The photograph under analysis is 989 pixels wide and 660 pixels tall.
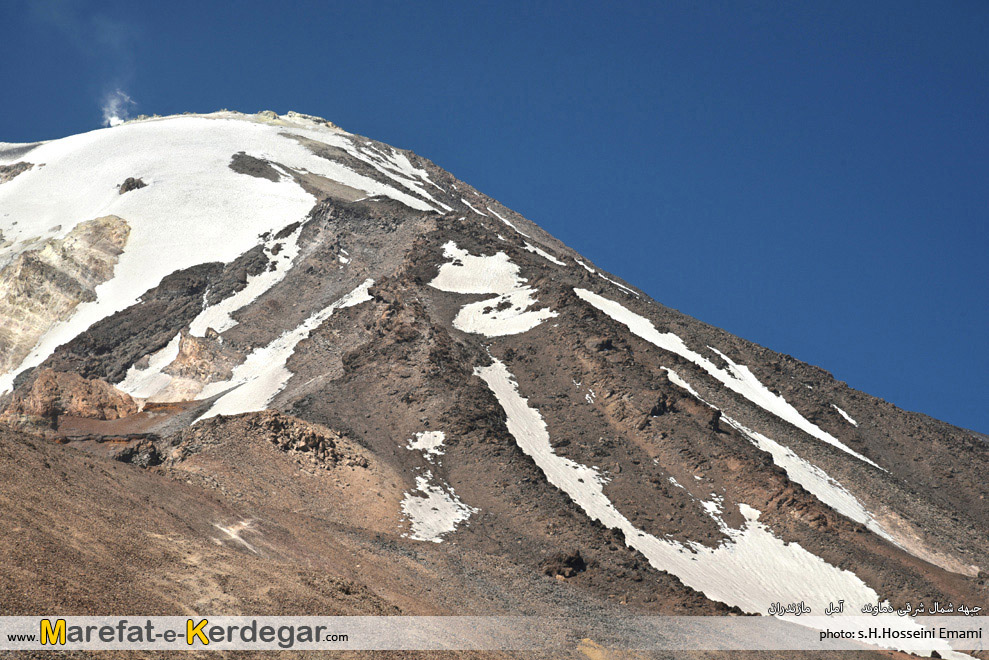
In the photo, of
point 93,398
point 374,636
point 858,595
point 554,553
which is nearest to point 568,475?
point 554,553

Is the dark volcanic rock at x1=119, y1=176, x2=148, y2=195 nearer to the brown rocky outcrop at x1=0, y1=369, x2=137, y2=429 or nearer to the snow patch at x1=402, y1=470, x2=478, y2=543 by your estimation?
the brown rocky outcrop at x1=0, y1=369, x2=137, y2=429

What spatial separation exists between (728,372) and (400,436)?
25012mm

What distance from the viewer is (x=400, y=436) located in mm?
34344

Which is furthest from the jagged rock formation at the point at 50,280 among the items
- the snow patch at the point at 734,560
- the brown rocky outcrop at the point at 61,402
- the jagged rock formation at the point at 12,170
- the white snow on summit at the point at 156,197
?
the snow patch at the point at 734,560

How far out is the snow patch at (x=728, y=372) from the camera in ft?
158

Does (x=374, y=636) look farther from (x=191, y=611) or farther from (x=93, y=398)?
(x=93, y=398)

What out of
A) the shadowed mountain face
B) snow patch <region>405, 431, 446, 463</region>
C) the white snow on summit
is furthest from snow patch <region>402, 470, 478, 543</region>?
the white snow on summit

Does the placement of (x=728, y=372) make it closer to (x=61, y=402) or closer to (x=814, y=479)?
(x=814, y=479)

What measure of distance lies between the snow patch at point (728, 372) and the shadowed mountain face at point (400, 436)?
251 millimetres

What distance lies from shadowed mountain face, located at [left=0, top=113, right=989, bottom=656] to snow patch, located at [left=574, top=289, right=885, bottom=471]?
25cm

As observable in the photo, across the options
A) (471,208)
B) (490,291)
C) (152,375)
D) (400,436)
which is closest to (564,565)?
(400,436)

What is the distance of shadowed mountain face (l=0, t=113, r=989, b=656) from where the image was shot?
20.4 metres

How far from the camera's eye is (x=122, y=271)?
6019 cm

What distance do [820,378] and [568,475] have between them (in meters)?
30.2
